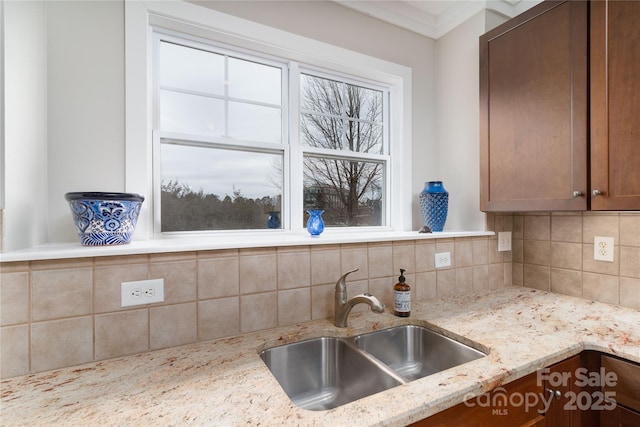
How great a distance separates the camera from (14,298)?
84 centimetres

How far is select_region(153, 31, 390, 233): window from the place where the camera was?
54.4 inches

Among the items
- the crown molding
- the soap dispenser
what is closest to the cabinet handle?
the soap dispenser

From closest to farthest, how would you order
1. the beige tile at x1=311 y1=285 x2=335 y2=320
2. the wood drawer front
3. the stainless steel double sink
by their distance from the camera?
the wood drawer front → the stainless steel double sink → the beige tile at x1=311 y1=285 x2=335 y2=320

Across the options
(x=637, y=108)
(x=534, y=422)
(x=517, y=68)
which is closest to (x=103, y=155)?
(x=534, y=422)

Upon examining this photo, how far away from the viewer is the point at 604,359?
1.00m

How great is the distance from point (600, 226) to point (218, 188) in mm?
1915

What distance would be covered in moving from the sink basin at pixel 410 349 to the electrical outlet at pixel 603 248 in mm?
998

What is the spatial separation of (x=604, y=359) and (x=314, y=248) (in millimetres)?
1078

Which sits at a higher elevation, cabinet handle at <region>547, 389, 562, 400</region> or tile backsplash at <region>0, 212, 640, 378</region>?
tile backsplash at <region>0, 212, 640, 378</region>

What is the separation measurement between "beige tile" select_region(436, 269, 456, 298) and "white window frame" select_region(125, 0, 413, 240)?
1.85ft

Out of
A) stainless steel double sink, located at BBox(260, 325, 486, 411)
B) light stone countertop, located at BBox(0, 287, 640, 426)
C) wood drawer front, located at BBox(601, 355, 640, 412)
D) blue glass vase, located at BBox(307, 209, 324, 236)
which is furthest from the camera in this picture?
blue glass vase, located at BBox(307, 209, 324, 236)

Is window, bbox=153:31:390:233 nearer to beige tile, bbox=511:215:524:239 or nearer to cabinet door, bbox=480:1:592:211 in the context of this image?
cabinet door, bbox=480:1:592:211

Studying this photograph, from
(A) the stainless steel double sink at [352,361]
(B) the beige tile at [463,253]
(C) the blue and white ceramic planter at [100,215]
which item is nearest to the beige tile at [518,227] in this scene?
(B) the beige tile at [463,253]

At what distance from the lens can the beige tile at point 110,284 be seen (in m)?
0.93
